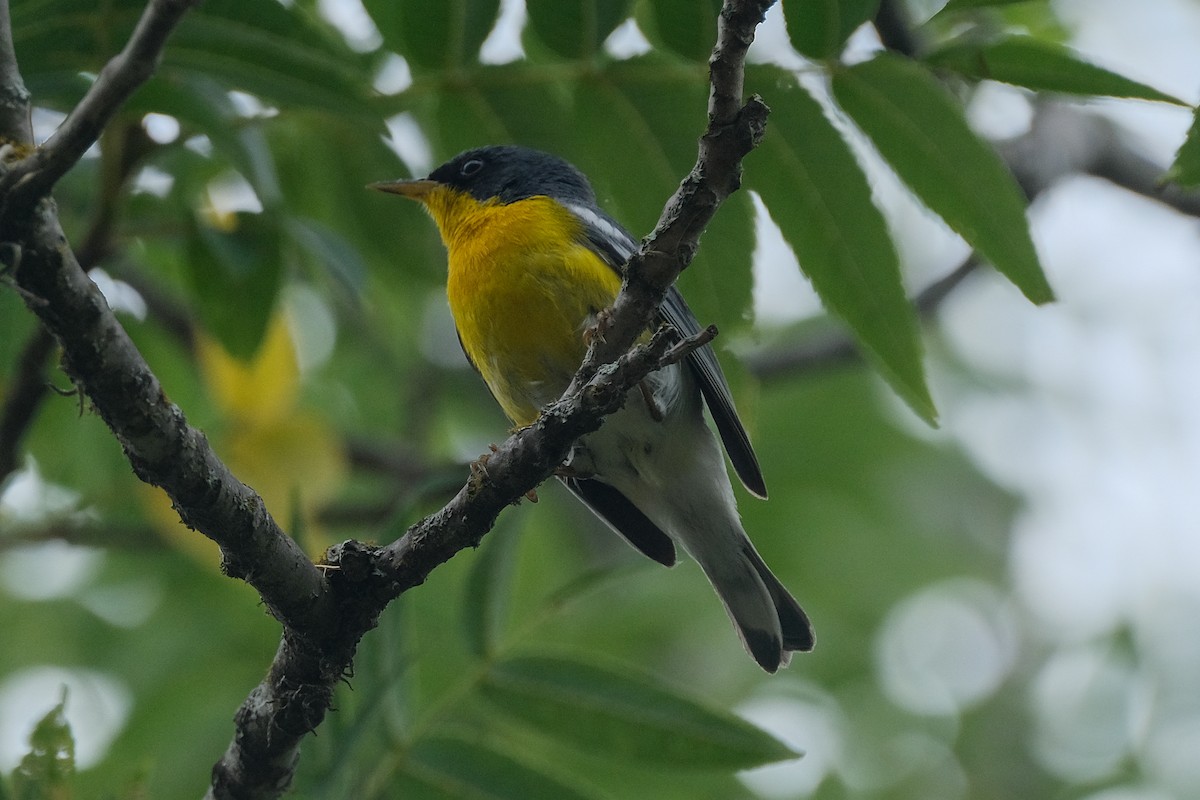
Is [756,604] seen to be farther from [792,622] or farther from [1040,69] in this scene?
[1040,69]

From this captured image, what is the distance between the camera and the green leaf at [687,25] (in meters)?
3.17

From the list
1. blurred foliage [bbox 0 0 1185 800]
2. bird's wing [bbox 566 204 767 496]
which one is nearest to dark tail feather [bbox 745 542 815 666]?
bird's wing [bbox 566 204 767 496]

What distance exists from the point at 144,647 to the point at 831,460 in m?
4.11

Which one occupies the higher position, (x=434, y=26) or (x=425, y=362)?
(x=425, y=362)

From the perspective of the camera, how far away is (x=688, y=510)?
4.54 metres

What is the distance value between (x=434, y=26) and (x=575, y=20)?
44 centimetres

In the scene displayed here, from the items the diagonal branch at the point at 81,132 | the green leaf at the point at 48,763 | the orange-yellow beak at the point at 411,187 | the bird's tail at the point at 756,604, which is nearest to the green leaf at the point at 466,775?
the green leaf at the point at 48,763

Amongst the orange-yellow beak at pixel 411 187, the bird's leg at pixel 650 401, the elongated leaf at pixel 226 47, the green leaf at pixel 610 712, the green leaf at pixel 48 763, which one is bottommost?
the green leaf at pixel 48 763

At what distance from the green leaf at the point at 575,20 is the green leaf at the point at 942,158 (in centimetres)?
62

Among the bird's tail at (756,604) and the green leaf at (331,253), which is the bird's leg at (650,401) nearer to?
the bird's tail at (756,604)

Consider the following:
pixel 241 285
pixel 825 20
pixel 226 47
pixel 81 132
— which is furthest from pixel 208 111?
pixel 825 20

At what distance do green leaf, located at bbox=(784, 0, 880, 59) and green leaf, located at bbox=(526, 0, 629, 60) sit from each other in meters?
0.53

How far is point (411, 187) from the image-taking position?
4812 mm

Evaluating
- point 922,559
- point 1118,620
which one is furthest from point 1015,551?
point 922,559
